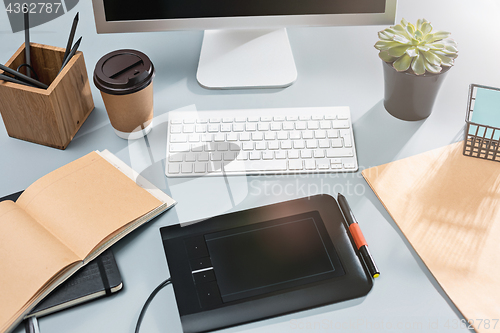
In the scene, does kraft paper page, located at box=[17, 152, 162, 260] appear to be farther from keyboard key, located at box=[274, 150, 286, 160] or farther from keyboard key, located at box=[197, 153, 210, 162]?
keyboard key, located at box=[274, 150, 286, 160]

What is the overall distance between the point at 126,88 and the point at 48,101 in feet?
0.43

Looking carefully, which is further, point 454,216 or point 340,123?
point 340,123

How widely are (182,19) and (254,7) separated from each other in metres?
0.15

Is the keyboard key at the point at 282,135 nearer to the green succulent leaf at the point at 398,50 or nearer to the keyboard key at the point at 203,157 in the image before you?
the keyboard key at the point at 203,157

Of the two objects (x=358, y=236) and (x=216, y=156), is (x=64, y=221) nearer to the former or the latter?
(x=216, y=156)

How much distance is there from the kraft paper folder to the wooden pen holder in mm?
564

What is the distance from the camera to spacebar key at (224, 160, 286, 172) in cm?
76

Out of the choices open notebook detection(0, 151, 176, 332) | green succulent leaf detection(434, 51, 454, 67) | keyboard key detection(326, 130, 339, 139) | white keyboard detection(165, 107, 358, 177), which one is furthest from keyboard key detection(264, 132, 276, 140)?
green succulent leaf detection(434, 51, 454, 67)

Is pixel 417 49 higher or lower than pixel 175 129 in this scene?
higher

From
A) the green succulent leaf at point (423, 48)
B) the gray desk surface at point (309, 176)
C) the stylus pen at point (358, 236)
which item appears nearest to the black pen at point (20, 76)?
the gray desk surface at point (309, 176)

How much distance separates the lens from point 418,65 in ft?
2.47

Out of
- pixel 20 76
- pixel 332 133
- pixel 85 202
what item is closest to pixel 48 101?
pixel 20 76

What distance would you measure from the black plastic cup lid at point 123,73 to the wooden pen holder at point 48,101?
0.20 ft

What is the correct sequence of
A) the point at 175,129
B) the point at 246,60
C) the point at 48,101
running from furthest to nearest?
the point at 246,60, the point at 175,129, the point at 48,101
